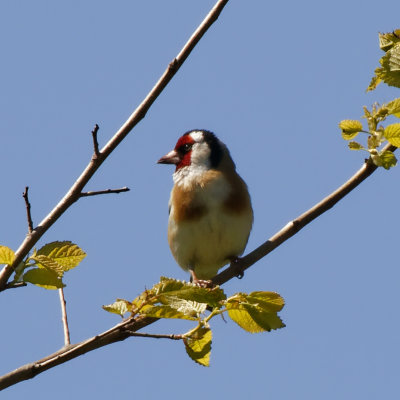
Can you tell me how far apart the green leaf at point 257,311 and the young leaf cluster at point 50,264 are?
31.3 inches

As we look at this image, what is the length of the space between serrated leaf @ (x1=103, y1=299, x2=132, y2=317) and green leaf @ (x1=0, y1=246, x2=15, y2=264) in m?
0.53

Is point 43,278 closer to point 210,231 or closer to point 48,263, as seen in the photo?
point 48,263

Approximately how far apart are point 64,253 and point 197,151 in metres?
5.34

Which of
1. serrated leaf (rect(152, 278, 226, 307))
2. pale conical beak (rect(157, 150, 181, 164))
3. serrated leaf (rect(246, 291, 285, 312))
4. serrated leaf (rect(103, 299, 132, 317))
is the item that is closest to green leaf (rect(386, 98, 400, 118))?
serrated leaf (rect(246, 291, 285, 312))

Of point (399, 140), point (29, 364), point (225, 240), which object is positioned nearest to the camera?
point (29, 364)

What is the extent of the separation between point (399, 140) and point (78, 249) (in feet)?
5.63

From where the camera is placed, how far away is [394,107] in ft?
12.9

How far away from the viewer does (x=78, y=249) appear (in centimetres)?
364

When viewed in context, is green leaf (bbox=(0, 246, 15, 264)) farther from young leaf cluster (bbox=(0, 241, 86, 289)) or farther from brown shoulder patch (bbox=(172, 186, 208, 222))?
brown shoulder patch (bbox=(172, 186, 208, 222))

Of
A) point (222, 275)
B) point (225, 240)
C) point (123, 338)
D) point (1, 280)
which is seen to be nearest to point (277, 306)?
point (123, 338)

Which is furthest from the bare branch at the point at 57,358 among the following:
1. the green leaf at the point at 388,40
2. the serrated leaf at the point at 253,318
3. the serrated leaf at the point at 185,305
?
the green leaf at the point at 388,40

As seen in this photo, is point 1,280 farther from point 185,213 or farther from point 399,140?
point 185,213

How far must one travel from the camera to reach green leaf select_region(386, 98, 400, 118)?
392 cm

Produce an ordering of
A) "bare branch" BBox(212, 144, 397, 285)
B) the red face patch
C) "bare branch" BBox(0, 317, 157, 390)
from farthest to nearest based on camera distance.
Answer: the red face patch, "bare branch" BBox(212, 144, 397, 285), "bare branch" BBox(0, 317, 157, 390)
